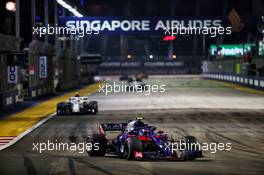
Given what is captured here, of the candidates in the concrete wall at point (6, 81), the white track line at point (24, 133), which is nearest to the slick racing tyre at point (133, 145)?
the white track line at point (24, 133)

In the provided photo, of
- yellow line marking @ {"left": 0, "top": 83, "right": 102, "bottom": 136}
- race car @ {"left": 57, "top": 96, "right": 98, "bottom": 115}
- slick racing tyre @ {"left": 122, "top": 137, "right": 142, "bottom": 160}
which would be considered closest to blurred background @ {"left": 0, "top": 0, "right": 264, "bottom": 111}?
yellow line marking @ {"left": 0, "top": 83, "right": 102, "bottom": 136}

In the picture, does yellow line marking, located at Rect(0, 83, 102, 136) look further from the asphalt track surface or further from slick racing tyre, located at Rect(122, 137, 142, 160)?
slick racing tyre, located at Rect(122, 137, 142, 160)

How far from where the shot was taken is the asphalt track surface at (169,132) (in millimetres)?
14406

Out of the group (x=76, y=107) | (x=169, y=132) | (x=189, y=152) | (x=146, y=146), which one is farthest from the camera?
(x=76, y=107)

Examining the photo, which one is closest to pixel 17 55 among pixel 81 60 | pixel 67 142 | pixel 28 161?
pixel 67 142

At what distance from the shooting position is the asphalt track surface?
1441 cm

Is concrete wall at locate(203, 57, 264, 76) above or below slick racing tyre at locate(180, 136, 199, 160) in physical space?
above

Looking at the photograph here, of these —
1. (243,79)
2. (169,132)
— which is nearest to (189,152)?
(169,132)

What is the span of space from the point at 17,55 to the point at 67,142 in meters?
18.4

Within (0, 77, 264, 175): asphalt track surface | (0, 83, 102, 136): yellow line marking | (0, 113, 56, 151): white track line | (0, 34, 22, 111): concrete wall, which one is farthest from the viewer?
(0, 34, 22, 111): concrete wall

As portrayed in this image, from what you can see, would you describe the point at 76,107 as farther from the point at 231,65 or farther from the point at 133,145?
the point at 231,65

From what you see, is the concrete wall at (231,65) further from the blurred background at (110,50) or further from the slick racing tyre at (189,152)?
the slick racing tyre at (189,152)

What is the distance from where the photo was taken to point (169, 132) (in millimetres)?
23875

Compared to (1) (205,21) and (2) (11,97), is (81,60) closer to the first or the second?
(1) (205,21)
